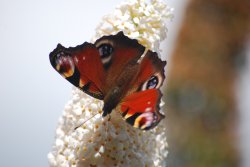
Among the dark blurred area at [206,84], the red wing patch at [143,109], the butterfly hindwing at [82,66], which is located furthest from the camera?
the dark blurred area at [206,84]

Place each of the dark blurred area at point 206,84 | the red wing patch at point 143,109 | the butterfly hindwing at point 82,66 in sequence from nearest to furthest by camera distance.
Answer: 1. the red wing patch at point 143,109
2. the butterfly hindwing at point 82,66
3. the dark blurred area at point 206,84

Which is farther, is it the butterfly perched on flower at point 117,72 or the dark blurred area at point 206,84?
the dark blurred area at point 206,84

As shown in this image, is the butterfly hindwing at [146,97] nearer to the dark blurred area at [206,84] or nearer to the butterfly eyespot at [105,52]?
the butterfly eyespot at [105,52]

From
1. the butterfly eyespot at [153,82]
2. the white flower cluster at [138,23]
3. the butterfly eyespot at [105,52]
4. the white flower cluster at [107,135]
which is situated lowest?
the white flower cluster at [107,135]

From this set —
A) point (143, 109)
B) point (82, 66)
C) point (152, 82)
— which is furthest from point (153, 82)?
point (82, 66)

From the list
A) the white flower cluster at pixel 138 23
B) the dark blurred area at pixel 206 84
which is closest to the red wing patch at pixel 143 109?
the white flower cluster at pixel 138 23

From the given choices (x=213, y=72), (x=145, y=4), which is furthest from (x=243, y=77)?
(x=145, y=4)
